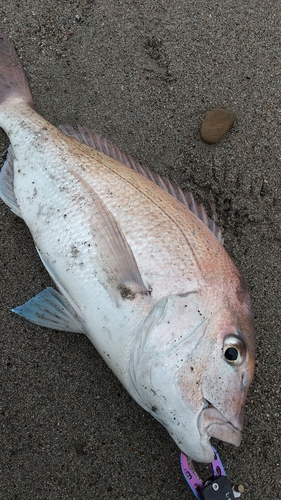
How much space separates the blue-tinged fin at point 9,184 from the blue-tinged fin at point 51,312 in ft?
1.49

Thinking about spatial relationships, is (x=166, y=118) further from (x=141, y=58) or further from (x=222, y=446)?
(x=222, y=446)

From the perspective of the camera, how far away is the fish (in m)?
1.58

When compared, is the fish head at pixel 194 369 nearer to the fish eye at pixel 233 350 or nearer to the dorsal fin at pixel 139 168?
the fish eye at pixel 233 350

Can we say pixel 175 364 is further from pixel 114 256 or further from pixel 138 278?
pixel 114 256

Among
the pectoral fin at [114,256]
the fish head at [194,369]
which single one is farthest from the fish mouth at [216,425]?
the pectoral fin at [114,256]

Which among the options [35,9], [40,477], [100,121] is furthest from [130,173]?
[40,477]

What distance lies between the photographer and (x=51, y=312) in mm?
2008

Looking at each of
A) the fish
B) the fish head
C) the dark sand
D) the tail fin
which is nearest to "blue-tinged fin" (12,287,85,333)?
the fish

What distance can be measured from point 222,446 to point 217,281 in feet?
2.99

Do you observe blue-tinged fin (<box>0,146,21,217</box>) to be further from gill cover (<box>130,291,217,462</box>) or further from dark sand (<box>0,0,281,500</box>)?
gill cover (<box>130,291,217,462</box>)

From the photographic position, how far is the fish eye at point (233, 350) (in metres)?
1.62

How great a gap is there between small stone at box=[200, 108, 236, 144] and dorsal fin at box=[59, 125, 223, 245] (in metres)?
0.48

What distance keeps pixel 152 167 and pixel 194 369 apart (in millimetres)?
1226

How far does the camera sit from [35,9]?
2447 millimetres
